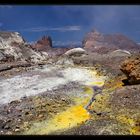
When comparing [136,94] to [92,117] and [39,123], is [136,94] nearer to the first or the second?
[92,117]

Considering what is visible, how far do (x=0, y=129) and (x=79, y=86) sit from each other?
8.39 m

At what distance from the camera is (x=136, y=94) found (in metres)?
16.2

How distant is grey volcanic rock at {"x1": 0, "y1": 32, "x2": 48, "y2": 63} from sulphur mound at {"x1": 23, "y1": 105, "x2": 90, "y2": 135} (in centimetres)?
1970

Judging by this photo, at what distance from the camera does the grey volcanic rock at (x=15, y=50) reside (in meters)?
34.1

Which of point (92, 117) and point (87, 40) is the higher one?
point (92, 117)

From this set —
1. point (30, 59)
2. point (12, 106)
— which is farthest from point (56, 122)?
point (30, 59)

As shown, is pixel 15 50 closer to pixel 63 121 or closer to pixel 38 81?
pixel 38 81

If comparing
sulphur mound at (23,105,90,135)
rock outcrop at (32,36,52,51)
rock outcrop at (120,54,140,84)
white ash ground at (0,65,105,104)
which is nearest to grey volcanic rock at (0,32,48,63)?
white ash ground at (0,65,105,104)

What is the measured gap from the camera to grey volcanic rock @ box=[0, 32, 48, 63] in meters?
34.1

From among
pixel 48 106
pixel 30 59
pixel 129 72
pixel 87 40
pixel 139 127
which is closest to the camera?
pixel 139 127

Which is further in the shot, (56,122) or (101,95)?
(101,95)

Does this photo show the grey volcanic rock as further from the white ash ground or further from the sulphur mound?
the sulphur mound

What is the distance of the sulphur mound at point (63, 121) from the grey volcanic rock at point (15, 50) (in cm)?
1970

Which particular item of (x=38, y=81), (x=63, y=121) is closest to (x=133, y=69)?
(x=38, y=81)
